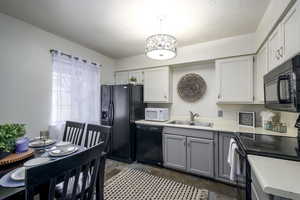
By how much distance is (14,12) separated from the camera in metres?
1.85

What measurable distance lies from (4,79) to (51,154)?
148 cm

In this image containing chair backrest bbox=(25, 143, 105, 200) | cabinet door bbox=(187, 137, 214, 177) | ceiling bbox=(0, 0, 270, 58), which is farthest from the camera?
cabinet door bbox=(187, 137, 214, 177)

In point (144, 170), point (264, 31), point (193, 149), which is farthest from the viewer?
point (144, 170)

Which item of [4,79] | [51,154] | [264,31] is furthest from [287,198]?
[4,79]

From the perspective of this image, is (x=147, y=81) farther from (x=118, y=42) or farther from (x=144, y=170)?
(x=144, y=170)

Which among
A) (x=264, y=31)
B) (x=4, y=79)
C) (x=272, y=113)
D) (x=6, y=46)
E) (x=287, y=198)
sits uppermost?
(x=264, y=31)

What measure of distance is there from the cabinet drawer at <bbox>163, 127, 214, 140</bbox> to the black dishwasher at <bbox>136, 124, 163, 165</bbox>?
19cm

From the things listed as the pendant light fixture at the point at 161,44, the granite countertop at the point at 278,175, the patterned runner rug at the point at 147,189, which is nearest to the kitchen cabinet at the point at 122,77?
the pendant light fixture at the point at 161,44

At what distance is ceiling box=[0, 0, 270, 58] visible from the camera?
5.46 feet

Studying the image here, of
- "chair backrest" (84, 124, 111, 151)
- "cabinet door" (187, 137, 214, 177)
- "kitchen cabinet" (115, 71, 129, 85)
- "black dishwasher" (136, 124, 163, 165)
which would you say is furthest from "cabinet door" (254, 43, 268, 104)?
"kitchen cabinet" (115, 71, 129, 85)

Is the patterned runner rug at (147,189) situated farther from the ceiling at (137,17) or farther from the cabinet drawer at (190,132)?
the ceiling at (137,17)

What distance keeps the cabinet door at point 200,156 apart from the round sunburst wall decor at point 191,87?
1035 mm

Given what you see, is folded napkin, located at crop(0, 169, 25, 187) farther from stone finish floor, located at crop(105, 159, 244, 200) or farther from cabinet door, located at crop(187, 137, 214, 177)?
cabinet door, located at crop(187, 137, 214, 177)

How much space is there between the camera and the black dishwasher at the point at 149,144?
2715mm
